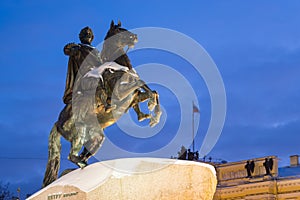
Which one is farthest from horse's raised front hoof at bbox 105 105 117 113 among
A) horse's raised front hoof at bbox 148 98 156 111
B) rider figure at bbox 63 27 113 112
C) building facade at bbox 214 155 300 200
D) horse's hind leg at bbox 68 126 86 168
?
building facade at bbox 214 155 300 200

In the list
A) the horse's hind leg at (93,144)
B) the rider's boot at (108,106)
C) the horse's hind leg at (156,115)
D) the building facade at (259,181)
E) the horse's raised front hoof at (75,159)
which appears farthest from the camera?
the building facade at (259,181)

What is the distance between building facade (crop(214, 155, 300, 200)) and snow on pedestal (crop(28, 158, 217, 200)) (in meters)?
25.7

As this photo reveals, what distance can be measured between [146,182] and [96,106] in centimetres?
196

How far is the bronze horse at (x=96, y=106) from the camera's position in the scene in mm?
8109

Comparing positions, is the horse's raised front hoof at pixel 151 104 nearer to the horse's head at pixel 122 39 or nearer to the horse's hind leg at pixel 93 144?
the horse's hind leg at pixel 93 144

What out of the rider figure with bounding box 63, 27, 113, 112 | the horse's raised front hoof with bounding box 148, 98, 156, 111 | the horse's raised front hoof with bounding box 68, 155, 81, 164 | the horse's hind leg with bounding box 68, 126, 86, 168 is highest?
the rider figure with bounding box 63, 27, 113, 112

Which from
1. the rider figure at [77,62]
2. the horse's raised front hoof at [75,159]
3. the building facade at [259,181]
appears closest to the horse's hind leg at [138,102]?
the rider figure at [77,62]

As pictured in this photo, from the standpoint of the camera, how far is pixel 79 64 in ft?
29.1

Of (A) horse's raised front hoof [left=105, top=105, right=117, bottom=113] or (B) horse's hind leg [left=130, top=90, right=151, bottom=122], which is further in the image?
(B) horse's hind leg [left=130, top=90, right=151, bottom=122]

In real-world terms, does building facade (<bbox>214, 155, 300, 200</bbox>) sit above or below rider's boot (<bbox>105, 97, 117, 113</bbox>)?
above

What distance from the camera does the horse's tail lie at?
8719 mm

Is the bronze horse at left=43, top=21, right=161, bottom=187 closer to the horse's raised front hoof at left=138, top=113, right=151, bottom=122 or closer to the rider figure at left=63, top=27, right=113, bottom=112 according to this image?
the horse's raised front hoof at left=138, top=113, right=151, bottom=122

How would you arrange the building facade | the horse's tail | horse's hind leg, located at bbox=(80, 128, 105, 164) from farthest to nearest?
1. the building facade
2. the horse's tail
3. horse's hind leg, located at bbox=(80, 128, 105, 164)

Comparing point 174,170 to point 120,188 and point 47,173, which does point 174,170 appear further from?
point 47,173
